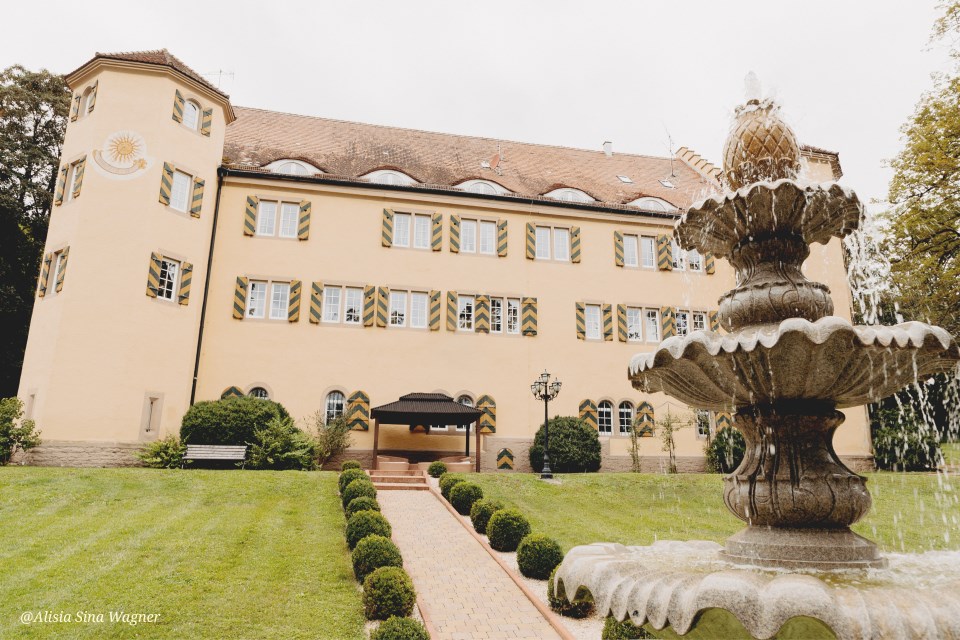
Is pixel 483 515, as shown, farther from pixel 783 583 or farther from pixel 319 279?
pixel 319 279

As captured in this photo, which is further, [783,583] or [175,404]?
[175,404]

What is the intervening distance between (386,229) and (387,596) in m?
17.3

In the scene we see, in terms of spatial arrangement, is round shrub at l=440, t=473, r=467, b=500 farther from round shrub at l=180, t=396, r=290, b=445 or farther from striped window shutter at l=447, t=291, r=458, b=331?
striped window shutter at l=447, t=291, r=458, b=331

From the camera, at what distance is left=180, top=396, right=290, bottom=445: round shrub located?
17703mm

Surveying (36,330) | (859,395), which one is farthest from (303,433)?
(859,395)

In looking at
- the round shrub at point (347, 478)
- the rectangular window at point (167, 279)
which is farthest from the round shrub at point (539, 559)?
the rectangular window at point (167, 279)

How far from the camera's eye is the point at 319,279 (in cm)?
2209

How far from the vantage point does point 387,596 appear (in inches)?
278

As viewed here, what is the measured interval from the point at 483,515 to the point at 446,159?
18.3 meters

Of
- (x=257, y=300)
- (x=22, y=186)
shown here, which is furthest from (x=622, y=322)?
(x=22, y=186)

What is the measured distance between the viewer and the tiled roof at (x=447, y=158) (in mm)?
24578

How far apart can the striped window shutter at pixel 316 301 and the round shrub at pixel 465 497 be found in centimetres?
1008

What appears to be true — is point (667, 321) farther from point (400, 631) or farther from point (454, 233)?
point (400, 631)

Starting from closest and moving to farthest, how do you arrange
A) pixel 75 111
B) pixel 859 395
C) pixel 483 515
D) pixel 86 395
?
pixel 859 395 < pixel 483 515 < pixel 86 395 < pixel 75 111
